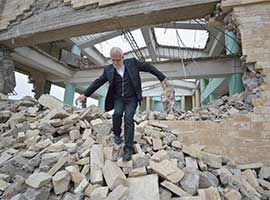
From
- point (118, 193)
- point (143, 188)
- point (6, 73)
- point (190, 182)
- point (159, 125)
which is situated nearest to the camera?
point (118, 193)

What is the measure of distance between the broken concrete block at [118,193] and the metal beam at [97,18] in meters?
3.90

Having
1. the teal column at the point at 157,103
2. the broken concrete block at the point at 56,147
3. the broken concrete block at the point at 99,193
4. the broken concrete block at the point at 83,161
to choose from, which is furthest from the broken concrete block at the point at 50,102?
the teal column at the point at 157,103

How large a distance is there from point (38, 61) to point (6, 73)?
49.9 inches

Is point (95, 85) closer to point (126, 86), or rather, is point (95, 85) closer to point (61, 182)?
point (126, 86)

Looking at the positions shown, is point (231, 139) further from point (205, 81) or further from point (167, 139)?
point (205, 81)

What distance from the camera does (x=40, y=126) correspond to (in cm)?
294

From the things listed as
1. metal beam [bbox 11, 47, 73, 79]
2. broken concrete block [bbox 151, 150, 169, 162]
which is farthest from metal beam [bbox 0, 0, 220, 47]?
broken concrete block [bbox 151, 150, 169, 162]

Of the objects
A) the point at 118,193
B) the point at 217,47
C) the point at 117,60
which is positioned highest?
the point at 217,47

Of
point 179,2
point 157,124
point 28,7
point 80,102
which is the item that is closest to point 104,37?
point 28,7

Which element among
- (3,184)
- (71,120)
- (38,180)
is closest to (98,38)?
(71,120)

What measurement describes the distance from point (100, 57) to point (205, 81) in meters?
6.03

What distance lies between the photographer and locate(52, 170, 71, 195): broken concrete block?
1.87 m

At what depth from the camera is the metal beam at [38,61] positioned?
23.3 ft

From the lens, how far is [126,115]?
2346mm
